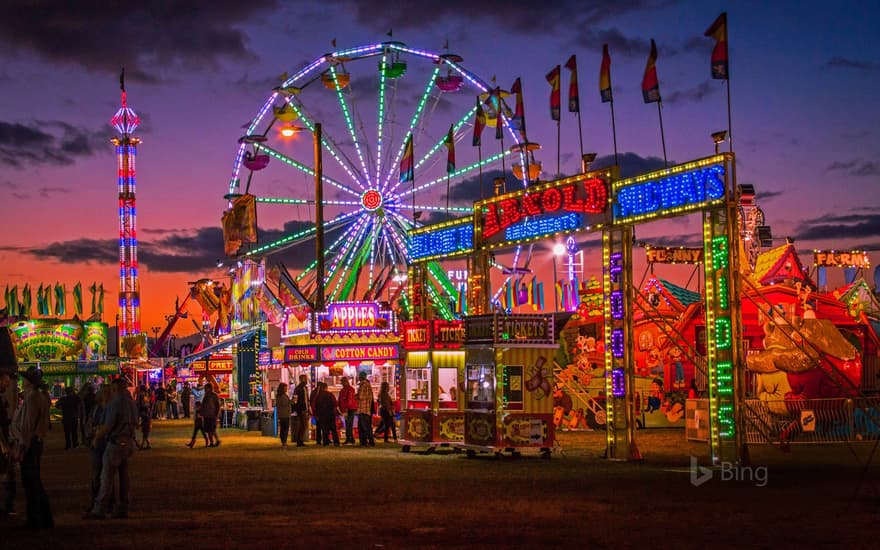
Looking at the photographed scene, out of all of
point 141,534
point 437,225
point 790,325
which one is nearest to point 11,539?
point 141,534

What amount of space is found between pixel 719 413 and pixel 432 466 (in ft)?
17.4

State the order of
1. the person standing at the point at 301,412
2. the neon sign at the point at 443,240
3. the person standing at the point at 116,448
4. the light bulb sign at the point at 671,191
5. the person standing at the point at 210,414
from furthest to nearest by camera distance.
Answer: the person standing at the point at 210,414
the person standing at the point at 301,412
the neon sign at the point at 443,240
the light bulb sign at the point at 671,191
the person standing at the point at 116,448

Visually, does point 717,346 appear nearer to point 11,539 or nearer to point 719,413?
point 719,413

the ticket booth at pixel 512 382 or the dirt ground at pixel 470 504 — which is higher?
the ticket booth at pixel 512 382

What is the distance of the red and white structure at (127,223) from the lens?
7094 cm

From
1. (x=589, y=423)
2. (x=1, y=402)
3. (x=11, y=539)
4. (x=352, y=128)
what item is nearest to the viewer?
(x=11, y=539)

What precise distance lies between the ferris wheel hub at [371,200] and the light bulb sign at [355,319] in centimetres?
1120

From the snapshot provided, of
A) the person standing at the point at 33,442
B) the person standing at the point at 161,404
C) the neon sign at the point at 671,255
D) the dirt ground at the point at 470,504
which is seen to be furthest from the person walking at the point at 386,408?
the person standing at the point at 161,404

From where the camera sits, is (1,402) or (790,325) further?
(790,325)

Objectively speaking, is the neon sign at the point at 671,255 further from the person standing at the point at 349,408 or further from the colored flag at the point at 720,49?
the colored flag at the point at 720,49

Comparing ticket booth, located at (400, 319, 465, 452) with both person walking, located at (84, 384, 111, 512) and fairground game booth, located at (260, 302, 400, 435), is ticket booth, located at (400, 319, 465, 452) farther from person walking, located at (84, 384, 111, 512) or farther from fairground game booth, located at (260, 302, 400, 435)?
person walking, located at (84, 384, 111, 512)

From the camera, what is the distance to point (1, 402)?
1282 centimetres

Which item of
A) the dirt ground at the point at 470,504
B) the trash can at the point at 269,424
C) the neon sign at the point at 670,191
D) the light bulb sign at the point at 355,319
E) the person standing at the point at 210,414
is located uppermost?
the neon sign at the point at 670,191

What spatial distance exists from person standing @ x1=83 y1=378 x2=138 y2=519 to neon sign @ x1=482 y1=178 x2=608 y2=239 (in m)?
11.1
